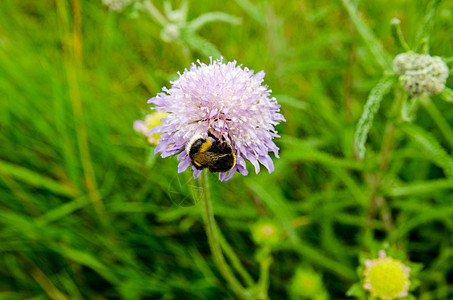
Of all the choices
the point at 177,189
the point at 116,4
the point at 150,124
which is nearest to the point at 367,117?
the point at 150,124

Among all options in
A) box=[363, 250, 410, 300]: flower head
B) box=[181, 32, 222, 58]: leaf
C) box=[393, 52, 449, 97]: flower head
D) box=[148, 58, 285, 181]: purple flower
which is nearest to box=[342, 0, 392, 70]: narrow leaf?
box=[393, 52, 449, 97]: flower head

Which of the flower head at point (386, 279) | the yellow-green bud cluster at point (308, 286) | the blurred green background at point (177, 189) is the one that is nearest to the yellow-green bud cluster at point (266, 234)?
the blurred green background at point (177, 189)

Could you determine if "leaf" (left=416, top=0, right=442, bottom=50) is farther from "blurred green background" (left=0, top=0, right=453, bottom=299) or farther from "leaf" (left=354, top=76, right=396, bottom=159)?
"blurred green background" (left=0, top=0, right=453, bottom=299)

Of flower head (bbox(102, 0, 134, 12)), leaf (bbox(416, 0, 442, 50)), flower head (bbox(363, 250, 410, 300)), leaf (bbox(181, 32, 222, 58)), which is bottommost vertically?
flower head (bbox(363, 250, 410, 300))

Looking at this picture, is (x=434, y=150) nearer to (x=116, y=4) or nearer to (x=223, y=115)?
(x=223, y=115)

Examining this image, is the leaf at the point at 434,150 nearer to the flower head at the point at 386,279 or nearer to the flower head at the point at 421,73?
the flower head at the point at 421,73
